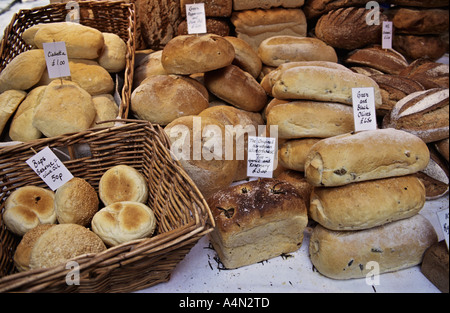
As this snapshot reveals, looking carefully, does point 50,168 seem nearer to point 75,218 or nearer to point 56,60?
point 75,218

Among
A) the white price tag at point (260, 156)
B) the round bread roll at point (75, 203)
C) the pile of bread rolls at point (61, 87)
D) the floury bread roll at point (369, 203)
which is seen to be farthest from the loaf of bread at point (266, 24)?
the round bread roll at point (75, 203)

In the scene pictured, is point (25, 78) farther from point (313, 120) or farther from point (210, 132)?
point (313, 120)

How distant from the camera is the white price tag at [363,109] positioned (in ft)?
5.57

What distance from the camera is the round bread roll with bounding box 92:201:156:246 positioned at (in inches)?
56.6

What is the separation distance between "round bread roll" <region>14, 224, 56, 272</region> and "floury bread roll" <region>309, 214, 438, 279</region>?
1.22 m

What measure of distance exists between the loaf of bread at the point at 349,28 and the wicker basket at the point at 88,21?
156cm

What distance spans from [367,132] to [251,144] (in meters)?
0.55

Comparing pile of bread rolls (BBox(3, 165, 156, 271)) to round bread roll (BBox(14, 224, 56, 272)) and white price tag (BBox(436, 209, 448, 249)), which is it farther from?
white price tag (BBox(436, 209, 448, 249))

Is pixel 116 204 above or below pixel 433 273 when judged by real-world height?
above

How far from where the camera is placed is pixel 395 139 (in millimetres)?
1558

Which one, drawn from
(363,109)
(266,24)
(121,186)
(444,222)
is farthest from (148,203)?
(266,24)

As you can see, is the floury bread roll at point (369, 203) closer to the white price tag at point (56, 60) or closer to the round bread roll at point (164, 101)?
the round bread roll at point (164, 101)

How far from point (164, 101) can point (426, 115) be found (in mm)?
1524
